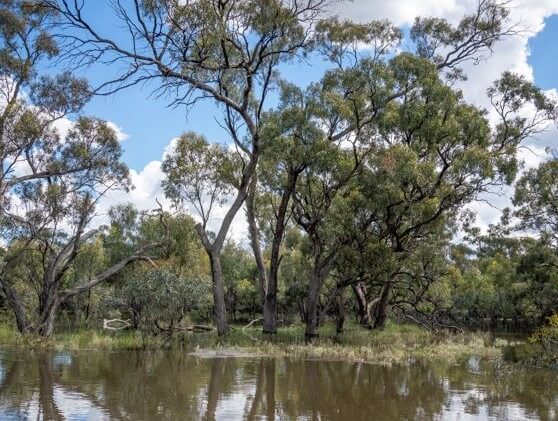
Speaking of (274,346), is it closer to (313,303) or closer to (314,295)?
(313,303)

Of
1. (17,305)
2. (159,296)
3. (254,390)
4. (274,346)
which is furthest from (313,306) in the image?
(254,390)

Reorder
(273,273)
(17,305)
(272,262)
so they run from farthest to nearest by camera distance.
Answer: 1. (272,262)
2. (273,273)
3. (17,305)

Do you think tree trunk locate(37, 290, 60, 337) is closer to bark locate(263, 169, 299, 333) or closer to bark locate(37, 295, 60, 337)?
bark locate(37, 295, 60, 337)

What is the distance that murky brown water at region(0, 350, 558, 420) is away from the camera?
10.9 metres

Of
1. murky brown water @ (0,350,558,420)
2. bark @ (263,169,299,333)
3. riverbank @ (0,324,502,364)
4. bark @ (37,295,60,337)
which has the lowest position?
murky brown water @ (0,350,558,420)

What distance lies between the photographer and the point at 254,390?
44.4ft

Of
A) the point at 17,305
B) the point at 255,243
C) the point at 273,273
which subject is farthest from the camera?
the point at 255,243

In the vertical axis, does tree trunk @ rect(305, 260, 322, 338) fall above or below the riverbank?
above

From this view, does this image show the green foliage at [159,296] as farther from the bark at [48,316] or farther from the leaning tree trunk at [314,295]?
the leaning tree trunk at [314,295]

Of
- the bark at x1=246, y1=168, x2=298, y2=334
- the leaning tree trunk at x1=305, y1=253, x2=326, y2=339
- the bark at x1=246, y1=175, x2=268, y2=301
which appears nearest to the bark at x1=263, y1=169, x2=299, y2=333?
the bark at x1=246, y1=168, x2=298, y2=334

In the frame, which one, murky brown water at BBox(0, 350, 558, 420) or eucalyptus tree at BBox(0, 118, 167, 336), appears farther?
eucalyptus tree at BBox(0, 118, 167, 336)

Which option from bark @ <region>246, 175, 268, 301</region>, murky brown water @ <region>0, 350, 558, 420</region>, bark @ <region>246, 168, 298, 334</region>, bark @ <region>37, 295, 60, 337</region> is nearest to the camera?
murky brown water @ <region>0, 350, 558, 420</region>

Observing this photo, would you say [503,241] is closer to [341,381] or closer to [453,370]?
[453,370]

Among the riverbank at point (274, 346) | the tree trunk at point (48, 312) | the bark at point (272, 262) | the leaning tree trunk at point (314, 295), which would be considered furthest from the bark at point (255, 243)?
the tree trunk at point (48, 312)
